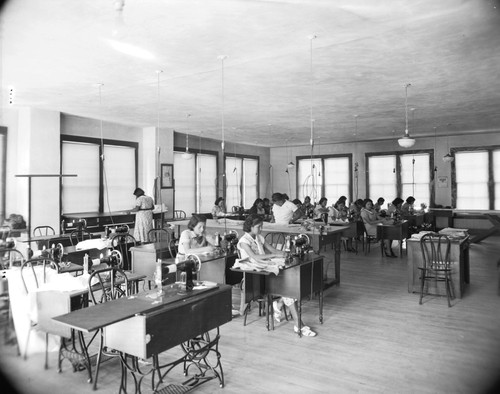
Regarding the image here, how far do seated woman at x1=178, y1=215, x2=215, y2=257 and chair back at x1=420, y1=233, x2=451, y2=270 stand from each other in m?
2.65

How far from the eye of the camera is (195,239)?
15.3 ft

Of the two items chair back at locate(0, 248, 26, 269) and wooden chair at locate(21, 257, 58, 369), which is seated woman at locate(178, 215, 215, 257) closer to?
wooden chair at locate(21, 257, 58, 369)

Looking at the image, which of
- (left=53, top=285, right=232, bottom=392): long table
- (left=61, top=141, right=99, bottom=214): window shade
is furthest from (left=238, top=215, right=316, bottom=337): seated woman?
(left=61, top=141, right=99, bottom=214): window shade

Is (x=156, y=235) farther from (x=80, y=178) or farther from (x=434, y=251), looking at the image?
(x=434, y=251)

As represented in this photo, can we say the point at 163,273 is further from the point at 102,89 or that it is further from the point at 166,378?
the point at 102,89

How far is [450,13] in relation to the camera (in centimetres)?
354

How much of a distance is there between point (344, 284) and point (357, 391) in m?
3.11

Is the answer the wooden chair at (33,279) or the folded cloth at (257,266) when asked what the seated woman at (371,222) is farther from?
the wooden chair at (33,279)

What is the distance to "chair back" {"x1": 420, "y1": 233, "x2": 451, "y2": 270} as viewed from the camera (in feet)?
16.9

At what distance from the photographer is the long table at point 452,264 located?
5191 mm

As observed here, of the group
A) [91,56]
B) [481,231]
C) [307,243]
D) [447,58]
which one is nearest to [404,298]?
[307,243]

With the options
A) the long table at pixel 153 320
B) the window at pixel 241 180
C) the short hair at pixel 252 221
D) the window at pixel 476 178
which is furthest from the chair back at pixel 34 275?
the window at pixel 476 178

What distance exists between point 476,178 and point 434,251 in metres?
7.84

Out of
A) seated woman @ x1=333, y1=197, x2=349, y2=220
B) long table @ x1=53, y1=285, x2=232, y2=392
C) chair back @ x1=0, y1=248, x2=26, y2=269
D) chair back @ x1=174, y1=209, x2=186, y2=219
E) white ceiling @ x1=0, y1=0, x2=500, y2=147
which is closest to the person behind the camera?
long table @ x1=53, y1=285, x2=232, y2=392
